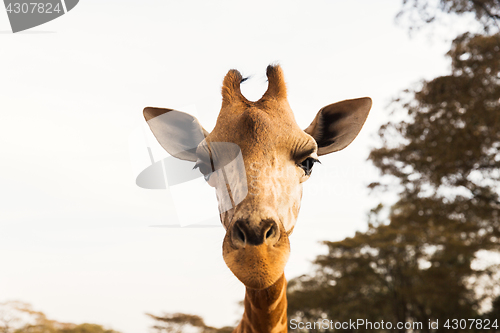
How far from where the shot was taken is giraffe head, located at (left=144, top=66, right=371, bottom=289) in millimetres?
2225

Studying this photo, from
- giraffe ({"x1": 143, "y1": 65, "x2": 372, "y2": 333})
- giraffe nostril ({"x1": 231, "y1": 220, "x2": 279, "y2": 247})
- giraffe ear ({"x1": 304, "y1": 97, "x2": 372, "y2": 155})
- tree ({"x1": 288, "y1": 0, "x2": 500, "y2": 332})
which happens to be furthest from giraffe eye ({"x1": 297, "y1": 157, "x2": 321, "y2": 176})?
tree ({"x1": 288, "y1": 0, "x2": 500, "y2": 332})

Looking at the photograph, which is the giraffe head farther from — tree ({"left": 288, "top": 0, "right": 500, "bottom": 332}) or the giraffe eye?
tree ({"left": 288, "top": 0, "right": 500, "bottom": 332})

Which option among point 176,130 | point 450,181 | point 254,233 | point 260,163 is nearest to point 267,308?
point 254,233

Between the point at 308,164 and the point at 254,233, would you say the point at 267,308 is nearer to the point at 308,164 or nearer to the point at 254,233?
the point at 254,233

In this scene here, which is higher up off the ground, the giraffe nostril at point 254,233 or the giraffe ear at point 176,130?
the giraffe ear at point 176,130

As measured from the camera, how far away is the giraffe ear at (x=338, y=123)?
389cm

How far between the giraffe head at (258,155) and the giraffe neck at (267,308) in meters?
0.60

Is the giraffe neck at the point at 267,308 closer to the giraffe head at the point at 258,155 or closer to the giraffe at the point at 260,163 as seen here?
the giraffe at the point at 260,163

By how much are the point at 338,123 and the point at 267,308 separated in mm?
2289

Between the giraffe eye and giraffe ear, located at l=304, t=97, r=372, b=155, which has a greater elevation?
giraffe ear, located at l=304, t=97, r=372, b=155

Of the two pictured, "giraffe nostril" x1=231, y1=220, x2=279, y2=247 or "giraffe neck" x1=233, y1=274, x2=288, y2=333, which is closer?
"giraffe nostril" x1=231, y1=220, x2=279, y2=247

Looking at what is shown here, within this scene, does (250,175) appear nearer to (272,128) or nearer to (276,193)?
(276,193)

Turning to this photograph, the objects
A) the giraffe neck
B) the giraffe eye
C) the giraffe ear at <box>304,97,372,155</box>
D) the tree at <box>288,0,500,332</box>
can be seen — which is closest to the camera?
the giraffe neck

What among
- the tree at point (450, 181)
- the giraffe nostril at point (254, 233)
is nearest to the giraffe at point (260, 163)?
the giraffe nostril at point (254, 233)
